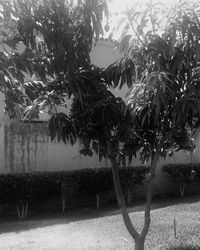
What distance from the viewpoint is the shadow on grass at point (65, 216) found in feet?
30.7

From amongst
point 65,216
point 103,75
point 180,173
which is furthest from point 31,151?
point 103,75

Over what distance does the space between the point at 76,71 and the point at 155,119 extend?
37.4 inches

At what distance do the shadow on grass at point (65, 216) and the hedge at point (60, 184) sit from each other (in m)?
0.45

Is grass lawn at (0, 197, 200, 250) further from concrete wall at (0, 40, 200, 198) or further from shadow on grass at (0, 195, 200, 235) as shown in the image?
concrete wall at (0, 40, 200, 198)

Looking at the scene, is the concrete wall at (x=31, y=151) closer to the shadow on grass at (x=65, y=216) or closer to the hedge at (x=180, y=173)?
the shadow on grass at (x=65, y=216)

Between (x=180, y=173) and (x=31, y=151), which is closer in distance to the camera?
(x=31, y=151)

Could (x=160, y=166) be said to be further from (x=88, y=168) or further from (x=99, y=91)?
(x=99, y=91)

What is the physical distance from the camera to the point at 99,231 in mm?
8273

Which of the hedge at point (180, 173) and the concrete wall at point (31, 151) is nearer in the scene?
the concrete wall at point (31, 151)

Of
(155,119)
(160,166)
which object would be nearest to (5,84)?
(155,119)

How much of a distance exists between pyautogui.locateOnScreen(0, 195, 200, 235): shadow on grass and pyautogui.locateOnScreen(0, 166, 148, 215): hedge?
45 cm

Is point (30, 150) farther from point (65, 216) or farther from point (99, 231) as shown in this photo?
point (99, 231)

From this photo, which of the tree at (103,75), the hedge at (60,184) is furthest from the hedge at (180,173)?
the tree at (103,75)

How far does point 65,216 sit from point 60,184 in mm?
897
